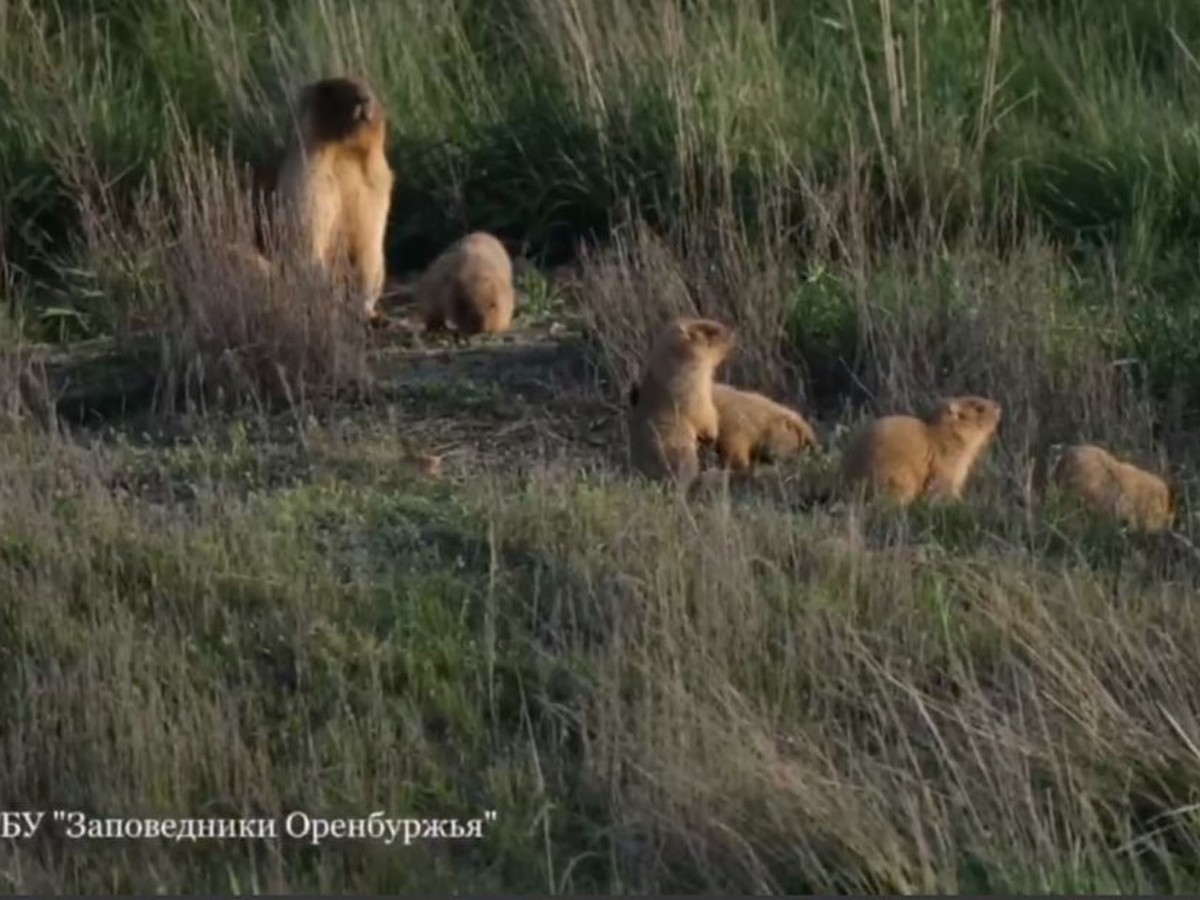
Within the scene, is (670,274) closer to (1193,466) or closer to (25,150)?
(1193,466)

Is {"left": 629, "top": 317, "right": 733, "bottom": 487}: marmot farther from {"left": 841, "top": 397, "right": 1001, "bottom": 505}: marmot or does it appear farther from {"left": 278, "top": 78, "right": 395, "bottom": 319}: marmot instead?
{"left": 278, "top": 78, "right": 395, "bottom": 319}: marmot

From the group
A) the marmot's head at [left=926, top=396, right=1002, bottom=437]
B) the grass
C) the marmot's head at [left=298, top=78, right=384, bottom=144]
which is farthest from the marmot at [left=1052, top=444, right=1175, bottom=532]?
the marmot's head at [left=298, top=78, right=384, bottom=144]

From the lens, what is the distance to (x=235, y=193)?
37.8 feet

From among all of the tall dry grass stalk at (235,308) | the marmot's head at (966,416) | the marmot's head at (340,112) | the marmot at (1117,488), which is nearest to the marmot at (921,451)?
the marmot's head at (966,416)

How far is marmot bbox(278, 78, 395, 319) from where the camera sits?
1209cm

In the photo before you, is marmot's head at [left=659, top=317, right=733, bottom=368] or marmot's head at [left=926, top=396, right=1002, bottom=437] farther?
marmot's head at [left=659, top=317, right=733, bottom=368]

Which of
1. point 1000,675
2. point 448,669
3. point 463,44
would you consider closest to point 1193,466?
point 1000,675

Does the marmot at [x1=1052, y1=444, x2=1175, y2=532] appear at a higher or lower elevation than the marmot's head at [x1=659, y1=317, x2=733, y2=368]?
lower

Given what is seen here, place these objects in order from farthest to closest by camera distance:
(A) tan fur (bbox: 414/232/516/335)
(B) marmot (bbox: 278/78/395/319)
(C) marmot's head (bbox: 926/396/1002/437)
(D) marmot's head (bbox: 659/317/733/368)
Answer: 1. (B) marmot (bbox: 278/78/395/319)
2. (A) tan fur (bbox: 414/232/516/335)
3. (D) marmot's head (bbox: 659/317/733/368)
4. (C) marmot's head (bbox: 926/396/1002/437)

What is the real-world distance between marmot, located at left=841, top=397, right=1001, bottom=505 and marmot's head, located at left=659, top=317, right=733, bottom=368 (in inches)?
20.1

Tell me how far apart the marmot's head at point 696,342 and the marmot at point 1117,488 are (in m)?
1.08

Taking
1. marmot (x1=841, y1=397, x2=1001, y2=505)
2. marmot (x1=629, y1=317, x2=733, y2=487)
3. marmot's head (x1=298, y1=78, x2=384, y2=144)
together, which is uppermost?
marmot's head (x1=298, y1=78, x2=384, y2=144)

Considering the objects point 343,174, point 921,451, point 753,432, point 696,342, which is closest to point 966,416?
point 921,451

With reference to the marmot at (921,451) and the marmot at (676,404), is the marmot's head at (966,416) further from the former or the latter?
the marmot at (676,404)
